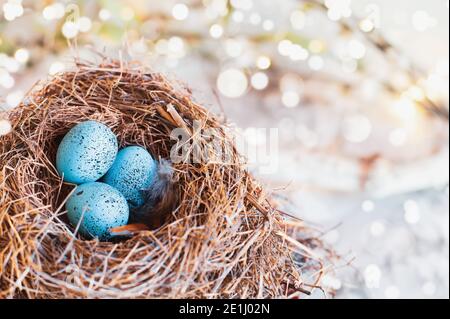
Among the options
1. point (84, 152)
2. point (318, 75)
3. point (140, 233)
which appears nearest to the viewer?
point (140, 233)

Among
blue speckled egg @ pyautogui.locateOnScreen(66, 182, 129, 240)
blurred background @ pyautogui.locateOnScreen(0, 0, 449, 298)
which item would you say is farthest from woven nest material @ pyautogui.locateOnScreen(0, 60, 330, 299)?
blurred background @ pyautogui.locateOnScreen(0, 0, 449, 298)

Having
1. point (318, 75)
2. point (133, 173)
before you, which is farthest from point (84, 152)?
point (318, 75)

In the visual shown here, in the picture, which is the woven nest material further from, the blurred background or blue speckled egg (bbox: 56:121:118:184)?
the blurred background

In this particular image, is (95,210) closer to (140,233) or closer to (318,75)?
(140,233)

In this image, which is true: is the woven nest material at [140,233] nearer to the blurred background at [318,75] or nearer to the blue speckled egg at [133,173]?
the blue speckled egg at [133,173]

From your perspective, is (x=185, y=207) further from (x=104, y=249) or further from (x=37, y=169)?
(x=37, y=169)

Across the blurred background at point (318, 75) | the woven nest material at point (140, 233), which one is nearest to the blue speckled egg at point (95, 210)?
the woven nest material at point (140, 233)
